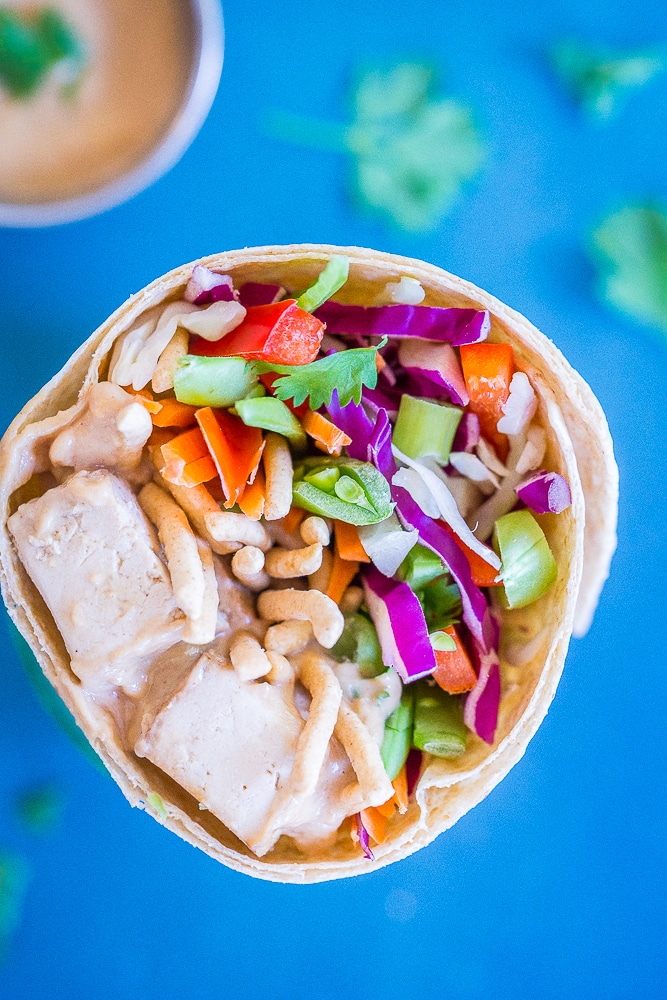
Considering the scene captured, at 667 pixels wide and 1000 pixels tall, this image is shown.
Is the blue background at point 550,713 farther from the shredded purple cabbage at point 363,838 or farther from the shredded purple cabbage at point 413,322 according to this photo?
the shredded purple cabbage at point 363,838

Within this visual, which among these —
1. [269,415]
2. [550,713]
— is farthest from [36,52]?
[550,713]

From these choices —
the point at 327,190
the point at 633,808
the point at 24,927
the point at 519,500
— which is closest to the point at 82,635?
the point at 519,500

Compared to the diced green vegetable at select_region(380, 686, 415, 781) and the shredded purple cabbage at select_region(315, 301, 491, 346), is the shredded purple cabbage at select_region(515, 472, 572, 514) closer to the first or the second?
the shredded purple cabbage at select_region(315, 301, 491, 346)

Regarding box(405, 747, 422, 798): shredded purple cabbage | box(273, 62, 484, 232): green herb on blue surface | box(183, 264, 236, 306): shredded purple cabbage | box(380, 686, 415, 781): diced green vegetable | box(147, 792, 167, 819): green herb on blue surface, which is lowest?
→ box(147, 792, 167, 819): green herb on blue surface

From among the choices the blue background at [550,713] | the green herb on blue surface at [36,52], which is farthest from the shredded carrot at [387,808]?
the green herb on blue surface at [36,52]

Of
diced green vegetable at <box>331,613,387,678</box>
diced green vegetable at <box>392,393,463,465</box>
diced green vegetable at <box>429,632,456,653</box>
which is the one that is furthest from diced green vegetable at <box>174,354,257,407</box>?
diced green vegetable at <box>429,632,456,653</box>

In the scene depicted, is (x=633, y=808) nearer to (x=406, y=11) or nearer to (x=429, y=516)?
(x=429, y=516)
